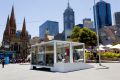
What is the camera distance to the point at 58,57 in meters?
23.6

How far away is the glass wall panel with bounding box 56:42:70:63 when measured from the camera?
23.6 meters

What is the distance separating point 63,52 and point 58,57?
1.81 meters

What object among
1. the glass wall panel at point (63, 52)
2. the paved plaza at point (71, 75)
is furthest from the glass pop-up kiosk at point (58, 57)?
the paved plaza at point (71, 75)

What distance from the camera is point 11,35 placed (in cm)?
10756

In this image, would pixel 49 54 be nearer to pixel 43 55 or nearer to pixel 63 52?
pixel 43 55

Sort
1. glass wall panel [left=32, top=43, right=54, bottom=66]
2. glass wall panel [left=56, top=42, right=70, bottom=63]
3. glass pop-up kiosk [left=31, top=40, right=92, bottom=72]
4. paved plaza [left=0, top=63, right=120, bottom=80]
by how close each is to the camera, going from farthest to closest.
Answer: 1. glass wall panel [left=56, top=42, right=70, bottom=63]
2. glass wall panel [left=32, top=43, right=54, bottom=66]
3. glass pop-up kiosk [left=31, top=40, right=92, bottom=72]
4. paved plaza [left=0, top=63, right=120, bottom=80]

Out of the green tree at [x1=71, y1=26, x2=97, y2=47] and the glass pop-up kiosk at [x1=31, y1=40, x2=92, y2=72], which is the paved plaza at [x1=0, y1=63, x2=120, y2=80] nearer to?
the glass pop-up kiosk at [x1=31, y1=40, x2=92, y2=72]

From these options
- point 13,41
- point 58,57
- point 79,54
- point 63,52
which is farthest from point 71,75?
point 13,41

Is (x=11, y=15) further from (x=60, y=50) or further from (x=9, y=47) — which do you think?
(x=60, y=50)

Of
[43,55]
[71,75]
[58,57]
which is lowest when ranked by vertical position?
[71,75]

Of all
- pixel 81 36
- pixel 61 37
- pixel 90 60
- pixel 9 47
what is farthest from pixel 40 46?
pixel 61 37

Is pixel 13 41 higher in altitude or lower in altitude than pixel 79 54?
higher

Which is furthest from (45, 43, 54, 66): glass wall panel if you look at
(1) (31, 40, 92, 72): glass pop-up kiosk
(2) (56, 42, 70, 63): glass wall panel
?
(2) (56, 42, 70, 63): glass wall panel

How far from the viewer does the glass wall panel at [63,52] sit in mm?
23625
